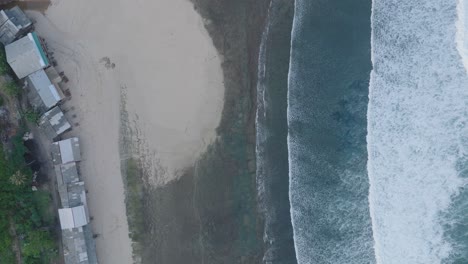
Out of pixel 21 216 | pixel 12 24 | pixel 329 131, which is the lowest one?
pixel 21 216

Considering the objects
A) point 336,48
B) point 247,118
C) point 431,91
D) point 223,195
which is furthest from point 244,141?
point 431,91

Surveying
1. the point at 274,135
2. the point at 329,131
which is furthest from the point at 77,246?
the point at 329,131

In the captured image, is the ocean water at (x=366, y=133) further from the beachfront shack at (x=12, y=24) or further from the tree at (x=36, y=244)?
the beachfront shack at (x=12, y=24)

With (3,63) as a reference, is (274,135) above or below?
below

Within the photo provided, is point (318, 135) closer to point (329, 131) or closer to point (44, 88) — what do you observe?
point (329, 131)

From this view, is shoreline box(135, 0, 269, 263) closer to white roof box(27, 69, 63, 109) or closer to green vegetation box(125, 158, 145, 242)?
green vegetation box(125, 158, 145, 242)

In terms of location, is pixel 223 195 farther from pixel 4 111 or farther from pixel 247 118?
pixel 4 111

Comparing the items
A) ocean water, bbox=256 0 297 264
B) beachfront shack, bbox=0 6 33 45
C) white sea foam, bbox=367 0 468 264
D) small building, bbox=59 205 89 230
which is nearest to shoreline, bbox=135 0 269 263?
ocean water, bbox=256 0 297 264
